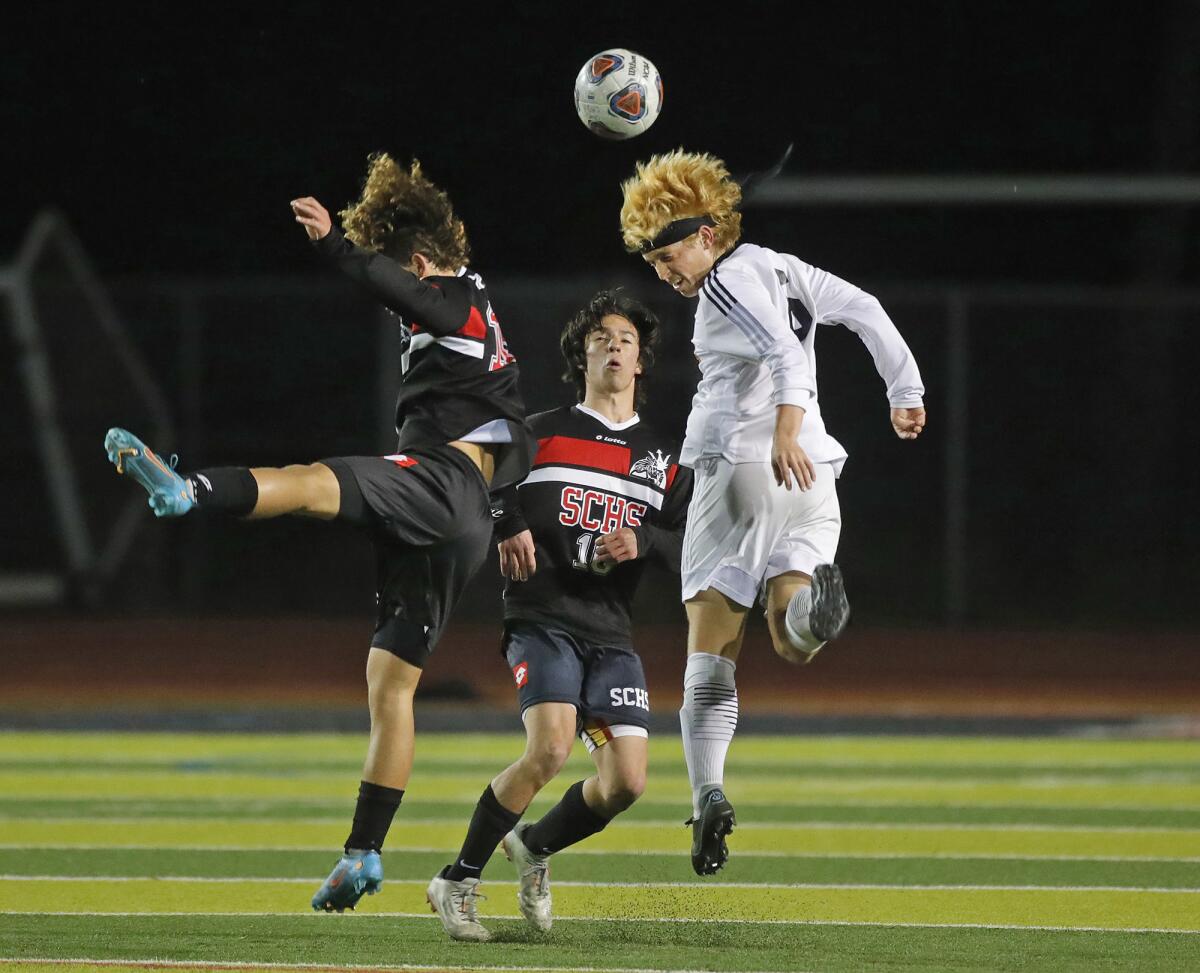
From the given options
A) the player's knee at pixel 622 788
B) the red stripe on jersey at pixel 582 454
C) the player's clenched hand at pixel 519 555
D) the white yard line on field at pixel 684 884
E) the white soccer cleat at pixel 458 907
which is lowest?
the white yard line on field at pixel 684 884

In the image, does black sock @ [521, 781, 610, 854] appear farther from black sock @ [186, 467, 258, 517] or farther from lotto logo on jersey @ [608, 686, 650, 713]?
black sock @ [186, 467, 258, 517]

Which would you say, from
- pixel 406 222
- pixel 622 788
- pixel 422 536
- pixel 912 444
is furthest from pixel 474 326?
pixel 912 444

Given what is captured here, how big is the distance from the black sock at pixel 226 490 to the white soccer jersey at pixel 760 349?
5.61 ft

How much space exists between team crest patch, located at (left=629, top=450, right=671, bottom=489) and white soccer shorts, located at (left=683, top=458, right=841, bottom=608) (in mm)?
263

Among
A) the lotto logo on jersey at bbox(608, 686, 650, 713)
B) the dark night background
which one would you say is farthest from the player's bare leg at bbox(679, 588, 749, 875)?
the dark night background

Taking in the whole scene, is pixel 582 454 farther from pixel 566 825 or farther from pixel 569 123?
pixel 569 123

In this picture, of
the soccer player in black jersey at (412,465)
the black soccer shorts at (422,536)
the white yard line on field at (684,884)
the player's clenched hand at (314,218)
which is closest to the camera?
the player's clenched hand at (314,218)

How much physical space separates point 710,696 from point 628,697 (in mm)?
278

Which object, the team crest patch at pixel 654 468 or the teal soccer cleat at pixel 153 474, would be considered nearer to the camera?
the teal soccer cleat at pixel 153 474

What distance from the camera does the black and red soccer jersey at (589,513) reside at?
6.88 meters

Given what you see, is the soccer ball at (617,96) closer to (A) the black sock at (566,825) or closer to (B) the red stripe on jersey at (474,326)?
(B) the red stripe on jersey at (474,326)

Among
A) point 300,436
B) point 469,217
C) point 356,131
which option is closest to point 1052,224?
point 469,217

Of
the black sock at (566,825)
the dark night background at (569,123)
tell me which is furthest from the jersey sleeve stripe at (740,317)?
the dark night background at (569,123)

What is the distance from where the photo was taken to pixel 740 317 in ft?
21.4
